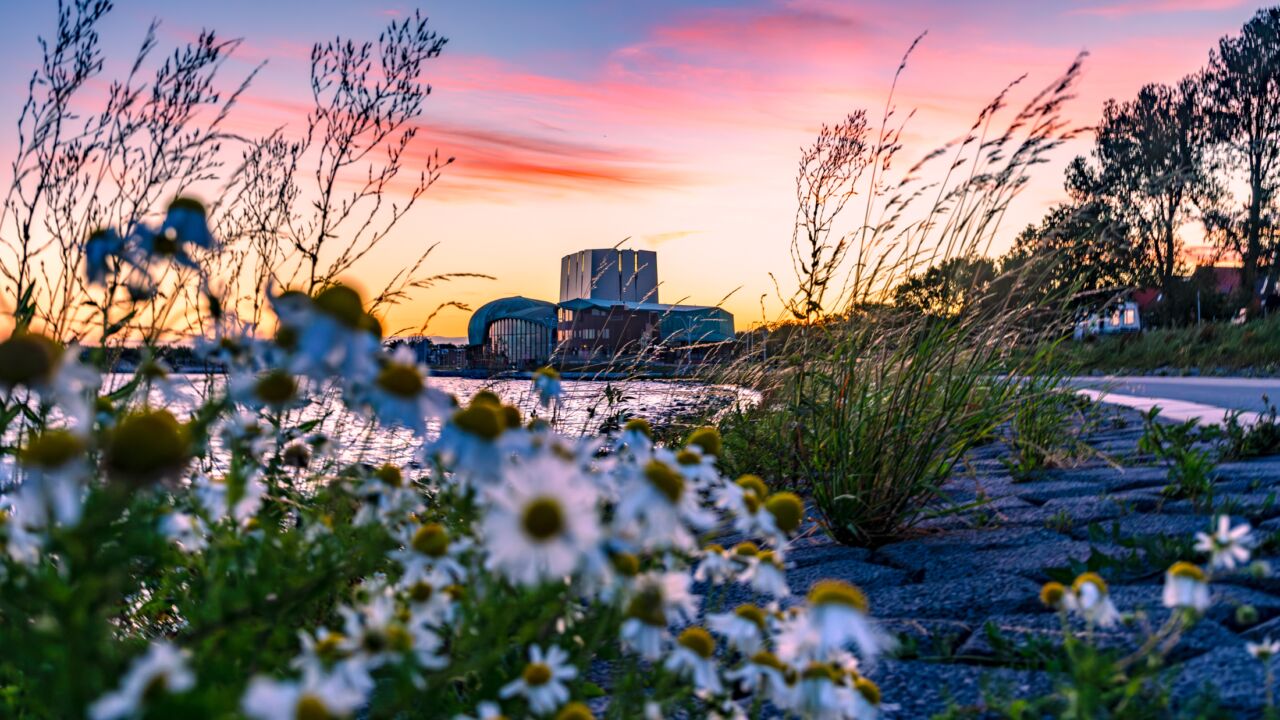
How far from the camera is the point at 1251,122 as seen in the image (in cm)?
2138

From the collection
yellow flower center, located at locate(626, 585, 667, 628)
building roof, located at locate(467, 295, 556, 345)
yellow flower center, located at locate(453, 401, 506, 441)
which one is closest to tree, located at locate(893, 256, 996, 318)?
yellow flower center, located at locate(626, 585, 667, 628)

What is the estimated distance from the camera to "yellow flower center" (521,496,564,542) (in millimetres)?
740

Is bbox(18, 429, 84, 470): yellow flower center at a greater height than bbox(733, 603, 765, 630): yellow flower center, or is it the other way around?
bbox(18, 429, 84, 470): yellow flower center

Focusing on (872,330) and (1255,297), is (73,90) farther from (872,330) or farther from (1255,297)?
(1255,297)

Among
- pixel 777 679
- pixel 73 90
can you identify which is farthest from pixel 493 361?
pixel 777 679

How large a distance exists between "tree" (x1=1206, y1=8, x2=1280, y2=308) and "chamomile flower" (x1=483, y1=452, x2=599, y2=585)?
81.4 feet

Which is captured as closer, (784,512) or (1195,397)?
(784,512)

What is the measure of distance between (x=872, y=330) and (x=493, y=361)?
1883 millimetres

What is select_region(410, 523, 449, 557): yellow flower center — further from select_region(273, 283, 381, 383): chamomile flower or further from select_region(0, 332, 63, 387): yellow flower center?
select_region(0, 332, 63, 387): yellow flower center

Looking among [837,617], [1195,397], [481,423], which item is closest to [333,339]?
[481,423]

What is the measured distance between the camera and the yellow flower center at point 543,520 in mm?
740

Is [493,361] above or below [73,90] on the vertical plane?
below

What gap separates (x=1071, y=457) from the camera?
3.61m

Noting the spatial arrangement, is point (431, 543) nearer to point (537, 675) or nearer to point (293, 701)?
point (537, 675)
